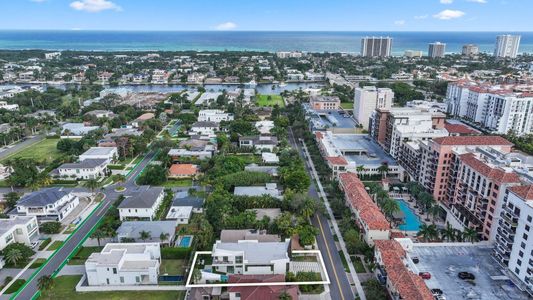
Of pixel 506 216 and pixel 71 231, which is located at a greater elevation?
pixel 506 216

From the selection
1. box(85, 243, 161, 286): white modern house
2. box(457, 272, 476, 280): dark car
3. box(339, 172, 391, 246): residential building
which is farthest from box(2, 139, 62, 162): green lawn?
box(457, 272, 476, 280): dark car

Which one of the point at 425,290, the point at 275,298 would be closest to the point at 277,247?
the point at 275,298

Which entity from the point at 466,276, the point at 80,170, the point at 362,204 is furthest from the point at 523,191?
the point at 80,170

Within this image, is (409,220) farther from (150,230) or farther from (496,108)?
(496,108)

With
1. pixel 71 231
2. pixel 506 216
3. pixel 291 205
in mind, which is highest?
pixel 506 216

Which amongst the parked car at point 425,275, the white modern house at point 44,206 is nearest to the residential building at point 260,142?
the white modern house at point 44,206

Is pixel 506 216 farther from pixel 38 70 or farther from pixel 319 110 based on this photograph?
pixel 38 70
